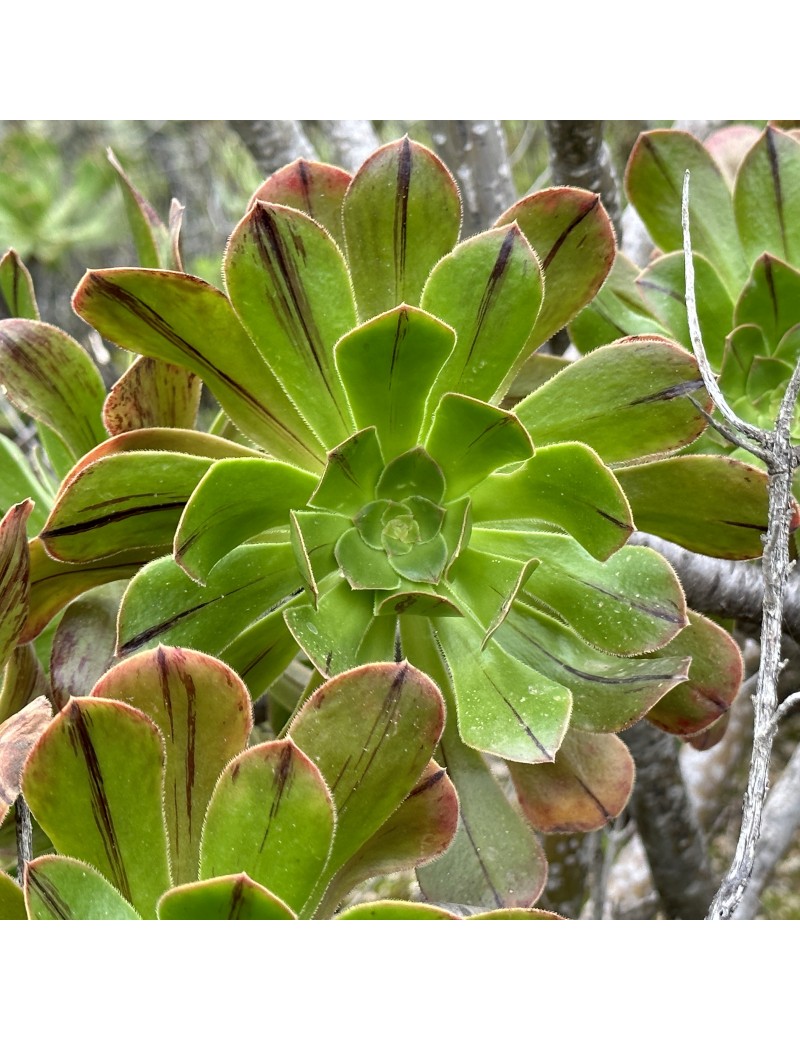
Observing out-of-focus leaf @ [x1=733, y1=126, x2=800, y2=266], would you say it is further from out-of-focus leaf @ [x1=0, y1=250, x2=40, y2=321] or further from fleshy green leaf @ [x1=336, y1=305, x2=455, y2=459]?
out-of-focus leaf @ [x1=0, y1=250, x2=40, y2=321]

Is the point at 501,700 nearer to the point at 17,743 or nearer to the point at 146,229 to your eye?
the point at 17,743

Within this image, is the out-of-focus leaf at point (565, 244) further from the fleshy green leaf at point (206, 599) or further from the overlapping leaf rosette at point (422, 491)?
the fleshy green leaf at point (206, 599)

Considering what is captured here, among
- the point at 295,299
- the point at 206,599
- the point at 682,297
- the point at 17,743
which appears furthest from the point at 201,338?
the point at 682,297

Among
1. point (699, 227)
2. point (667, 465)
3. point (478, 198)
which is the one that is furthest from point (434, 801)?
point (478, 198)

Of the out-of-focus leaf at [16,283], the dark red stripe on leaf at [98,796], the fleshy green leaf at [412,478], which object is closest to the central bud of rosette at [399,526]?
the fleshy green leaf at [412,478]

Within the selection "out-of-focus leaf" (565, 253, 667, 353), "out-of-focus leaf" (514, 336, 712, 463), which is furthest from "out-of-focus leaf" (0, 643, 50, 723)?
"out-of-focus leaf" (565, 253, 667, 353)
